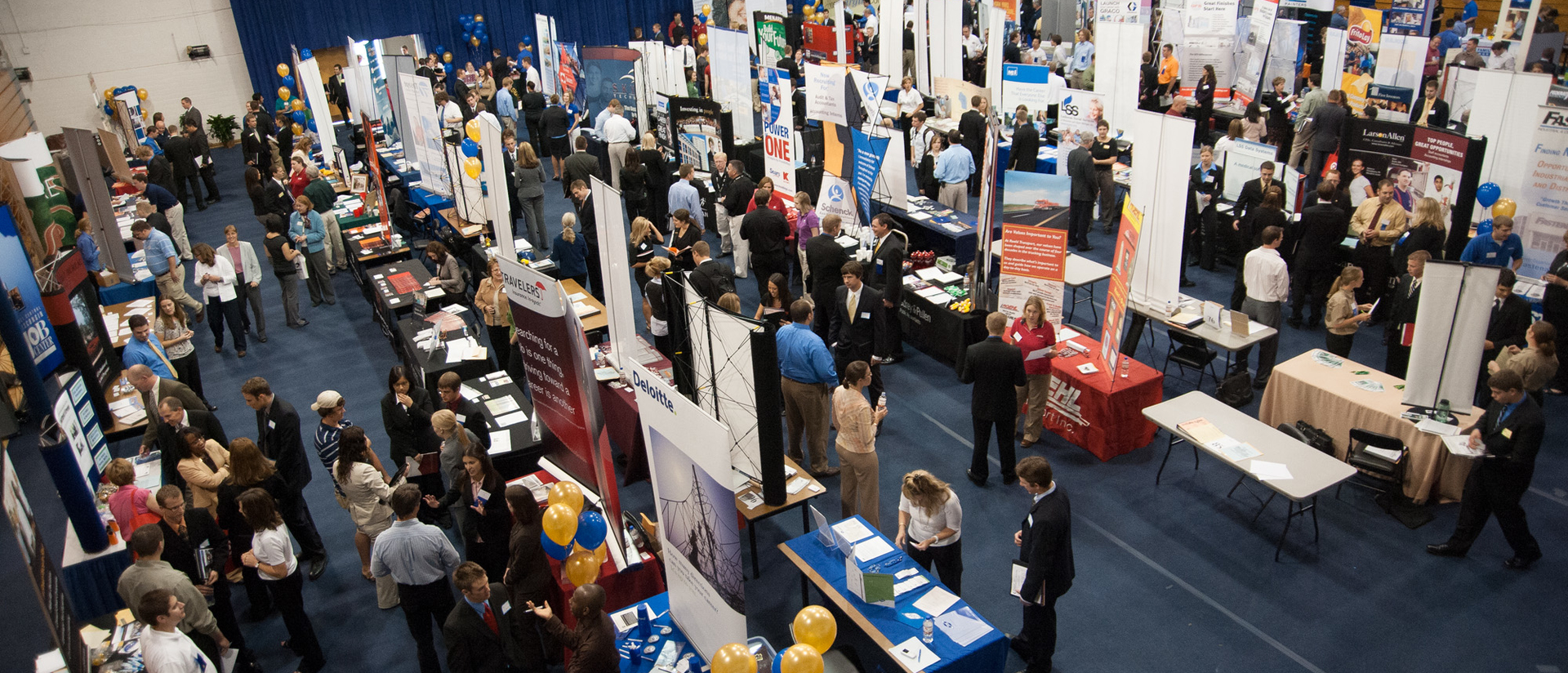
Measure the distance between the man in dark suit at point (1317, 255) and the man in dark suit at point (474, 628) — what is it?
7585 mm

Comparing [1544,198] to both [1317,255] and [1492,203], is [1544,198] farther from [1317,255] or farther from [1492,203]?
[1317,255]

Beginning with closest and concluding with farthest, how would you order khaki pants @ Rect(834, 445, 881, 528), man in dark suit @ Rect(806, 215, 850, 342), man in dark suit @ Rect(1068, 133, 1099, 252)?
khaki pants @ Rect(834, 445, 881, 528), man in dark suit @ Rect(806, 215, 850, 342), man in dark suit @ Rect(1068, 133, 1099, 252)

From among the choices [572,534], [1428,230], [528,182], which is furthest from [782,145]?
[572,534]

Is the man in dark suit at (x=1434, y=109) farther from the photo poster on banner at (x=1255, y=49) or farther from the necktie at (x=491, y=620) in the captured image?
the necktie at (x=491, y=620)

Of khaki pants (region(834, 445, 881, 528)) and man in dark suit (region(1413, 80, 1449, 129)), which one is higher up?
man in dark suit (region(1413, 80, 1449, 129))

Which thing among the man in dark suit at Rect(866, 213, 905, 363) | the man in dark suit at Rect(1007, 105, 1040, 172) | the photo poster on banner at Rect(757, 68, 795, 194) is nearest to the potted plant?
the photo poster on banner at Rect(757, 68, 795, 194)

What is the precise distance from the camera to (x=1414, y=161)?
9305mm

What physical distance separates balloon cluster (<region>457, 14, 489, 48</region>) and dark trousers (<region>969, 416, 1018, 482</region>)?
2034cm

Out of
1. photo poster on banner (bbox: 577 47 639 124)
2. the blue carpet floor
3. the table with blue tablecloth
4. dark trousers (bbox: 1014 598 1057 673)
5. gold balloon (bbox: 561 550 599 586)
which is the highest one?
photo poster on banner (bbox: 577 47 639 124)

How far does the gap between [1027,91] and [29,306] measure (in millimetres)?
12167

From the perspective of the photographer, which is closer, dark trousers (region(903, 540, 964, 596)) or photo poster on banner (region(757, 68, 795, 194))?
dark trousers (region(903, 540, 964, 596))

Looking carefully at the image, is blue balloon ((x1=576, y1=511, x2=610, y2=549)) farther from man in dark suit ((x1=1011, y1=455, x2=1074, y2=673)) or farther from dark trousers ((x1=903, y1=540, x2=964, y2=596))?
man in dark suit ((x1=1011, y1=455, x2=1074, y2=673))

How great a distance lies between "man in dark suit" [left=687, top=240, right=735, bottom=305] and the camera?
7480 millimetres

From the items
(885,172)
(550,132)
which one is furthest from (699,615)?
(550,132)
